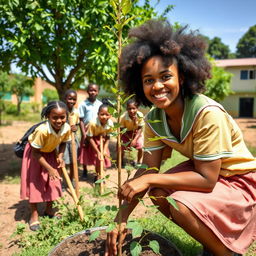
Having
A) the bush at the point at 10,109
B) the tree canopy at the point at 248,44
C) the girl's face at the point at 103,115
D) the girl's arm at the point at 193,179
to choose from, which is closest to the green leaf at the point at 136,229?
the girl's arm at the point at 193,179

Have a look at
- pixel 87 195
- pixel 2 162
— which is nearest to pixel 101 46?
pixel 87 195

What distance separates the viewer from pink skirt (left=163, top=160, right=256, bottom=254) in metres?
1.52

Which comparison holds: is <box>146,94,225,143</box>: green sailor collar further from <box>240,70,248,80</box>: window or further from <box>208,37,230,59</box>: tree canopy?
<box>208,37,230,59</box>: tree canopy

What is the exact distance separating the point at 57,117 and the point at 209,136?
1.68 metres

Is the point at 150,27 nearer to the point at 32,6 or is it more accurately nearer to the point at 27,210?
the point at 27,210

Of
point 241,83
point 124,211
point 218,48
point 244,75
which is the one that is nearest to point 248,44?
point 218,48

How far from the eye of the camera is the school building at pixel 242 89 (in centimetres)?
2209

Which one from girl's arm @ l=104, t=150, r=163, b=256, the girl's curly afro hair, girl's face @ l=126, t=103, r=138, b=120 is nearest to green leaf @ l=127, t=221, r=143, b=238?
girl's arm @ l=104, t=150, r=163, b=256

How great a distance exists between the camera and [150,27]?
1577 mm

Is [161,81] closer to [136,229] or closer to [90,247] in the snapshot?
[136,229]

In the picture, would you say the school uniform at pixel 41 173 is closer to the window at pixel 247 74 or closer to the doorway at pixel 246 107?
the window at pixel 247 74

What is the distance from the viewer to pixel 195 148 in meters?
1.54

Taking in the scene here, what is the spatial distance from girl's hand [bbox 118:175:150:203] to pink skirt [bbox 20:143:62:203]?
1584mm

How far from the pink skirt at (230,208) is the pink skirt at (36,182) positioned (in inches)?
66.8
